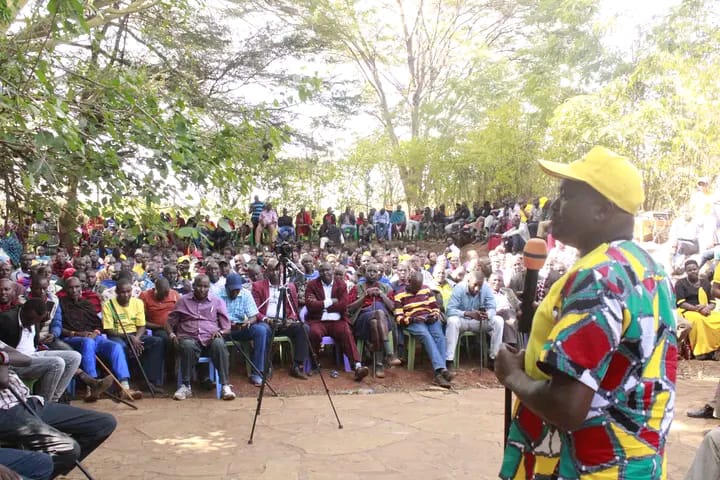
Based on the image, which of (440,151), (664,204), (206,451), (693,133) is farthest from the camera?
(440,151)

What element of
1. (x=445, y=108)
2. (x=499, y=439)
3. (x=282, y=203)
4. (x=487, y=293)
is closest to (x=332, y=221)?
(x=282, y=203)

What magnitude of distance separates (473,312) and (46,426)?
5507mm

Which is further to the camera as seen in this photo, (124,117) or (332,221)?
(332,221)

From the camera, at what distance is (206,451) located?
15.4 feet

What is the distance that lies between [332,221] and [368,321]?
12692 mm

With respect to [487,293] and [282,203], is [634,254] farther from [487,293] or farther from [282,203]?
[282,203]

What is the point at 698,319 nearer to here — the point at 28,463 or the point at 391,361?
the point at 391,361

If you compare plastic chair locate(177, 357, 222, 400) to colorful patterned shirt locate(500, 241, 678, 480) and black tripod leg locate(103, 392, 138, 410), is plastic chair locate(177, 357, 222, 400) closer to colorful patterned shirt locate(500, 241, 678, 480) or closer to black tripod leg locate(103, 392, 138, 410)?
black tripod leg locate(103, 392, 138, 410)

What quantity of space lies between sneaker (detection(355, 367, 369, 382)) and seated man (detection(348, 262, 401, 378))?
26 centimetres

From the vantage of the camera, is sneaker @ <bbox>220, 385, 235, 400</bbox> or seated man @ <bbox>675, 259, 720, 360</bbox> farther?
seated man @ <bbox>675, 259, 720, 360</bbox>

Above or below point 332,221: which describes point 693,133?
above

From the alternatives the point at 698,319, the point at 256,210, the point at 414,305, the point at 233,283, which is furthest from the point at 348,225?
the point at 698,319

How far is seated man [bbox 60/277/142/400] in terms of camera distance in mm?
6301

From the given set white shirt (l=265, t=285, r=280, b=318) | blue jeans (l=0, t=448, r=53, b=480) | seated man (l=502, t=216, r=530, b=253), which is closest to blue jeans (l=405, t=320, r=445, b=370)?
white shirt (l=265, t=285, r=280, b=318)
